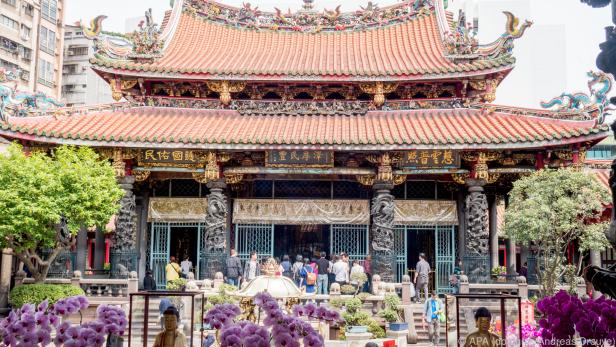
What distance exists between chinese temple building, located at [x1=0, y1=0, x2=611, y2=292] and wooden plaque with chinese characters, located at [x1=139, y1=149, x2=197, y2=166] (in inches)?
1.6

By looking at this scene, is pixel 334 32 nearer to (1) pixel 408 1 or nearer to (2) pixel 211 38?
(1) pixel 408 1

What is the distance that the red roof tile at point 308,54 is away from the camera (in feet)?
61.3

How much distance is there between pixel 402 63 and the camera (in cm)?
1998

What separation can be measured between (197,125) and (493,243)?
1005cm

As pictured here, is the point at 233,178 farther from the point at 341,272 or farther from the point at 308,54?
the point at 308,54

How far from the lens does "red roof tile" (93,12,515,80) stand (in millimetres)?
18688

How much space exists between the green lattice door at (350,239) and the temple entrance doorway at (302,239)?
0.65 m

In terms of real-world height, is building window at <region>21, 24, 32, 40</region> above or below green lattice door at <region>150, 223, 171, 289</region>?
above

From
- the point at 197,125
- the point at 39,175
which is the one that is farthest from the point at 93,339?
the point at 197,125

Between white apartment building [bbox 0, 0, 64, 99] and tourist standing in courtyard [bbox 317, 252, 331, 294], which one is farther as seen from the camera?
white apartment building [bbox 0, 0, 64, 99]

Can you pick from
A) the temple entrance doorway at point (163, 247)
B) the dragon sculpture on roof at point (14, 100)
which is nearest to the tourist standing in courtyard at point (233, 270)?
the temple entrance doorway at point (163, 247)

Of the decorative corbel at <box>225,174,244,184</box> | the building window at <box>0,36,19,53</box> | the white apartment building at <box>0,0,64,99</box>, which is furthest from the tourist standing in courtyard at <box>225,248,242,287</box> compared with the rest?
the building window at <box>0,36,19,53</box>

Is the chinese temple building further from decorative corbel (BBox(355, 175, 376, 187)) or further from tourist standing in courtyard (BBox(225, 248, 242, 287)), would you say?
tourist standing in courtyard (BBox(225, 248, 242, 287))

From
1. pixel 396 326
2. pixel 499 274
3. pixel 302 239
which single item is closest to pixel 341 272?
pixel 302 239
